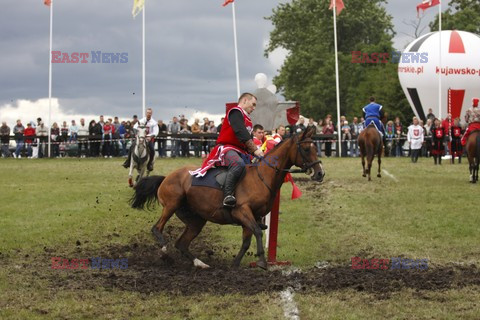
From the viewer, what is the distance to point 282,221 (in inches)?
733

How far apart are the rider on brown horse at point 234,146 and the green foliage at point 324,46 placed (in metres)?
60.0

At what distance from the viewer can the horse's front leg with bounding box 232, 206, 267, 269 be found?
11.9m

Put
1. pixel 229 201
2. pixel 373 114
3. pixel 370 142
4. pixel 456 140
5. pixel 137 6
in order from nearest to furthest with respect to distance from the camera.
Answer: pixel 229 201, pixel 370 142, pixel 373 114, pixel 456 140, pixel 137 6

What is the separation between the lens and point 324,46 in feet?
254

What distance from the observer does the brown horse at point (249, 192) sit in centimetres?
1217

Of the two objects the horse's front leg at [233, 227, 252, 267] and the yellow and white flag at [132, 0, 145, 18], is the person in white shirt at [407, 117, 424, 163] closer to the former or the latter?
the yellow and white flag at [132, 0, 145, 18]

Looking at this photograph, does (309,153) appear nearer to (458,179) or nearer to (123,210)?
(123,210)

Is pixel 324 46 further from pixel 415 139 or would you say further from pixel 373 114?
pixel 373 114

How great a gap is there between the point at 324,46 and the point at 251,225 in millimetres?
67055

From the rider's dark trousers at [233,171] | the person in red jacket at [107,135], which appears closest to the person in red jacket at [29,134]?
the person in red jacket at [107,135]

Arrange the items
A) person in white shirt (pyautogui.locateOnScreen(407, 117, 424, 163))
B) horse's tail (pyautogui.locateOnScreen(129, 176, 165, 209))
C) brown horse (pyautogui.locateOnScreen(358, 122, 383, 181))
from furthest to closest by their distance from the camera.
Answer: person in white shirt (pyautogui.locateOnScreen(407, 117, 424, 163)) < brown horse (pyautogui.locateOnScreen(358, 122, 383, 181)) < horse's tail (pyautogui.locateOnScreen(129, 176, 165, 209))


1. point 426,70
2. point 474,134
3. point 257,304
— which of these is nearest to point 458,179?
point 474,134

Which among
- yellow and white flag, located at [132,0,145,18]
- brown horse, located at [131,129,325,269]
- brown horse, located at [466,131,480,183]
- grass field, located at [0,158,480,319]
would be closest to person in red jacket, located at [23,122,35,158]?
yellow and white flag, located at [132,0,145,18]

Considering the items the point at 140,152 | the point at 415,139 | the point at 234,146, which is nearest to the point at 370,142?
the point at 140,152
